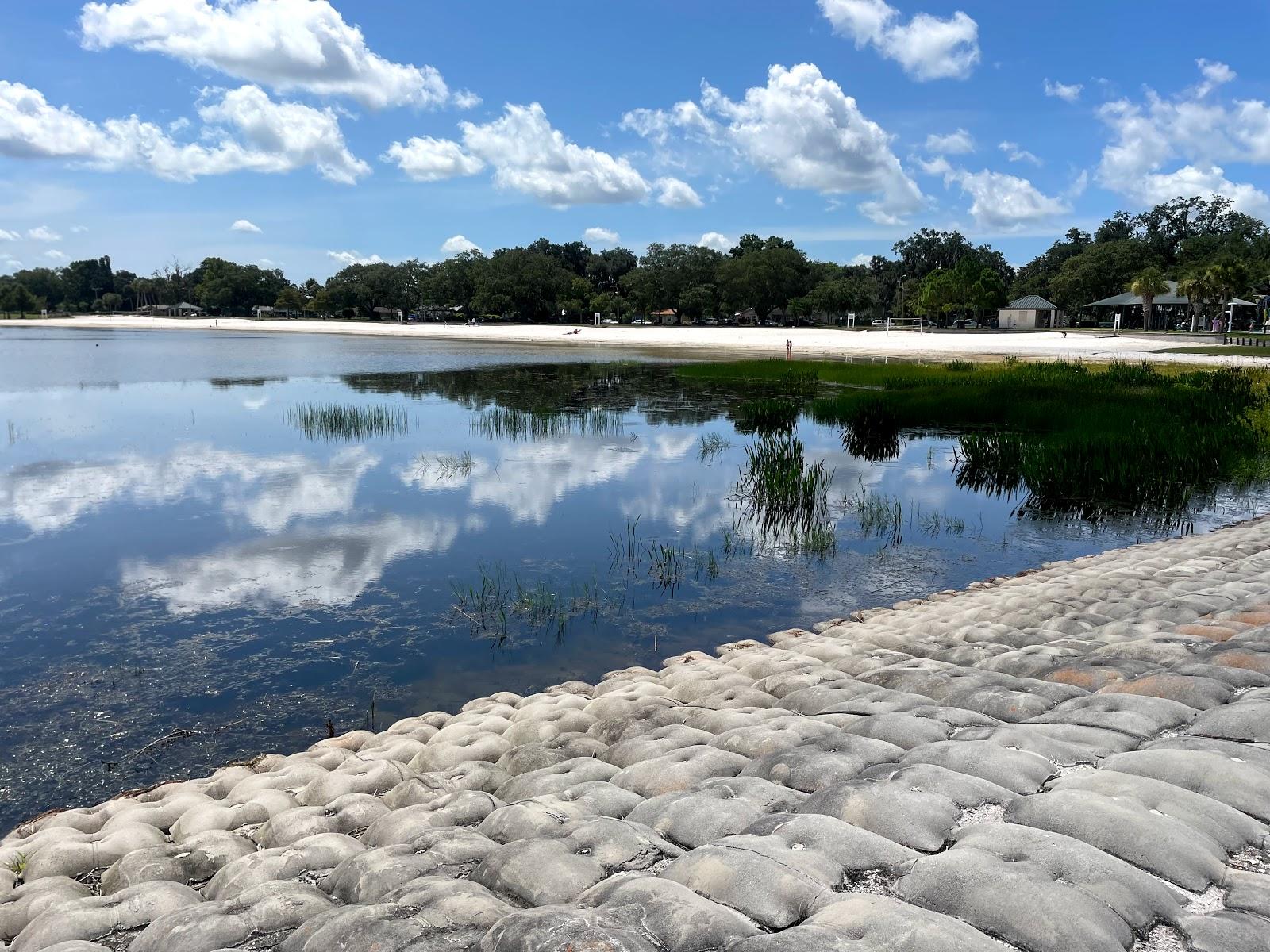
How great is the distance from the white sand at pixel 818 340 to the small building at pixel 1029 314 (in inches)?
693

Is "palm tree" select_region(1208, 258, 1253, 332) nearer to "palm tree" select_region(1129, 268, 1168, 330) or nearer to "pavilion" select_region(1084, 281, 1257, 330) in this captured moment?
"palm tree" select_region(1129, 268, 1168, 330)

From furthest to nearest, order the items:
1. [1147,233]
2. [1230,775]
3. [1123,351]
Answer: [1147,233] → [1123,351] → [1230,775]

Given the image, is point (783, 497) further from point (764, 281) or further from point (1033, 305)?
point (1033, 305)

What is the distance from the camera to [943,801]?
3.71 meters

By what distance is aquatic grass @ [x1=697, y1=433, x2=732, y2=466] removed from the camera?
65.4ft

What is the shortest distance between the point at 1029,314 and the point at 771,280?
2806 centimetres

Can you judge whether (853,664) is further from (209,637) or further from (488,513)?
(488,513)

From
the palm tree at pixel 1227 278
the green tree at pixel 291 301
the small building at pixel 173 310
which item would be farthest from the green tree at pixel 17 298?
the palm tree at pixel 1227 278

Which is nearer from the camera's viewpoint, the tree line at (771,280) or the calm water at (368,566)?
the calm water at (368,566)

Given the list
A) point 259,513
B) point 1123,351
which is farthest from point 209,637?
point 1123,351

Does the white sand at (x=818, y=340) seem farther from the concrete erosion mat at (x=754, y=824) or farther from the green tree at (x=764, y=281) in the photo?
the concrete erosion mat at (x=754, y=824)

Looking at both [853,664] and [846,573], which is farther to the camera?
[846,573]

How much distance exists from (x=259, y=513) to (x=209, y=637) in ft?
18.1

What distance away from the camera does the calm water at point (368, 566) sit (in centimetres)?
756
